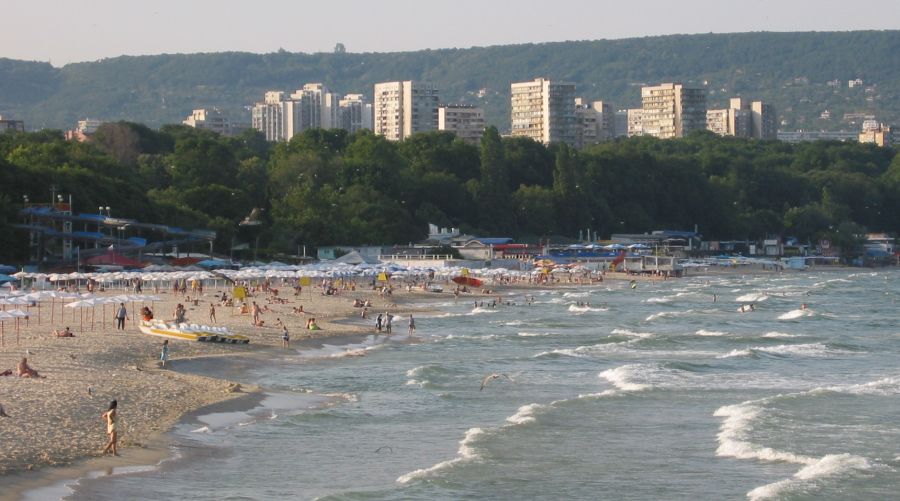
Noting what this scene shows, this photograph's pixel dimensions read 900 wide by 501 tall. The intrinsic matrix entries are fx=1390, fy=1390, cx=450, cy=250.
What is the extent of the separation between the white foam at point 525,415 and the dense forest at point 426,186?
126ft

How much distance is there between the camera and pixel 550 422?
26812 mm

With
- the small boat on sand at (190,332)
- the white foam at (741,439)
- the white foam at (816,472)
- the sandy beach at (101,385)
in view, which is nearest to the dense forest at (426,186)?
the sandy beach at (101,385)

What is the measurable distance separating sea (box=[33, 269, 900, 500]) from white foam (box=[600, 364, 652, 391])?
0.25 ft

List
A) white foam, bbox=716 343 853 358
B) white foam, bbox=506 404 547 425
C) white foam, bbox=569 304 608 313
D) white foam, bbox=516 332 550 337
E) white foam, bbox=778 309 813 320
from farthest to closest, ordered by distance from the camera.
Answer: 1. white foam, bbox=569 304 608 313
2. white foam, bbox=778 309 813 320
3. white foam, bbox=516 332 550 337
4. white foam, bbox=716 343 853 358
5. white foam, bbox=506 404 547 425

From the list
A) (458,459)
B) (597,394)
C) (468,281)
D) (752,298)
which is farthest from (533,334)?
(752,298)

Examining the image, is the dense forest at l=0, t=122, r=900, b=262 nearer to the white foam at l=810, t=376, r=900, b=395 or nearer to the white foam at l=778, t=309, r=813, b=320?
the white foam at l=778, t=309, r=813, b=320

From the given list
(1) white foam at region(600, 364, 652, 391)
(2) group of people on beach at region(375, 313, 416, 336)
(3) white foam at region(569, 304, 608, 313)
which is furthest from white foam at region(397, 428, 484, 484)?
(3) white foam at region(569, 304, 608, 313)

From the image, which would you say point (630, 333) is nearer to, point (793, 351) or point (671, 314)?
point (793, 351)

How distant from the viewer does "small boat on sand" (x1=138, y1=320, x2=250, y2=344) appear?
3784 cm

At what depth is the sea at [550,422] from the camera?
20.9m

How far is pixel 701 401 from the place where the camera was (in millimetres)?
29953

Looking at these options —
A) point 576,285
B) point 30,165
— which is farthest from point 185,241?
point 576,285

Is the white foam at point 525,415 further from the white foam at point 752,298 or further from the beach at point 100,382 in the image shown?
the white foam at point 752,298

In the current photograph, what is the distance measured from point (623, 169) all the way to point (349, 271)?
6885cm
